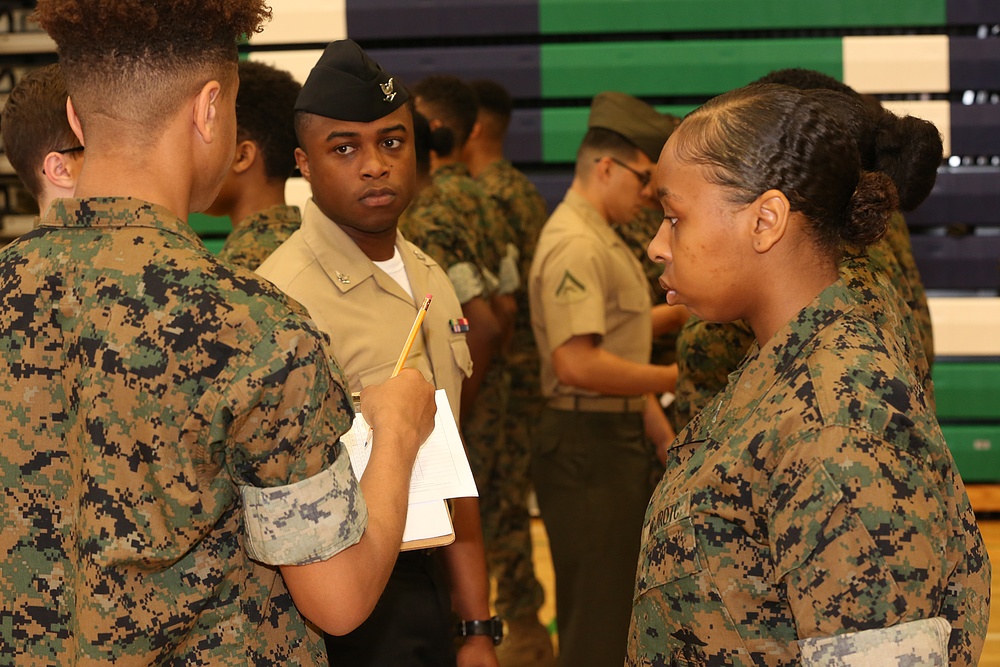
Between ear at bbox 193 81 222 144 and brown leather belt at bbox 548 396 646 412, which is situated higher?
ear at bbox 193 81 222 144

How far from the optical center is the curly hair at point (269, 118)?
2.29 meters

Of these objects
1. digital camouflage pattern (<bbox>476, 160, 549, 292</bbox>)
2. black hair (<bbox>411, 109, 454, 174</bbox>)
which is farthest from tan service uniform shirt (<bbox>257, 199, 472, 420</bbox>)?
digital camouflage pattern (<bbox>476, 160, 549, 292</bbox>)

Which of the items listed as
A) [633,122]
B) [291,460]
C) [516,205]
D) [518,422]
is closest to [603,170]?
[633,122]

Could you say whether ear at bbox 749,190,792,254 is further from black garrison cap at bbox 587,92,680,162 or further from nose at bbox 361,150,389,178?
black garrison cap at bbox 587,92,680,162

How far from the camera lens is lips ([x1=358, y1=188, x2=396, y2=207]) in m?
1.88

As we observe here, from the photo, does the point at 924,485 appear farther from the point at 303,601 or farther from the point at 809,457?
the point at 303,601

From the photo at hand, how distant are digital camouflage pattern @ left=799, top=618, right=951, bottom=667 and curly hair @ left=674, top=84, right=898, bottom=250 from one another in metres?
0.47

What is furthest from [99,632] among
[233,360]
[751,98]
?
[751,98]

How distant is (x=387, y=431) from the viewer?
128cm

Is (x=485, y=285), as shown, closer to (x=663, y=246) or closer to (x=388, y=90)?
(x=388, y=90)

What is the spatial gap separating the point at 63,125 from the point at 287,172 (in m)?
0.54

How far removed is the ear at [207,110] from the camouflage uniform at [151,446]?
10 centimetres

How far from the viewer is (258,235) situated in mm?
2186

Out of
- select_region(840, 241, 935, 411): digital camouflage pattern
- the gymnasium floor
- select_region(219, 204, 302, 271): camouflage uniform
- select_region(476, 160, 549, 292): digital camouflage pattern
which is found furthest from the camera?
select_region(476, 160, 549, 292): digital camouflage pattern
